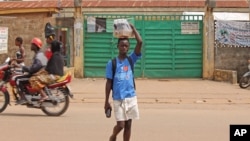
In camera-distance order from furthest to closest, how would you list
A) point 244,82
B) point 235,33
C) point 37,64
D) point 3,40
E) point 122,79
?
1. point 235,33
2. point 244,82
3. point 3,40
4. point 37,64
5. point 122,79

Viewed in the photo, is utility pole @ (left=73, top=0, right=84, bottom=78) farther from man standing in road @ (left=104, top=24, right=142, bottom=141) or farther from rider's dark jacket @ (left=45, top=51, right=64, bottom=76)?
man standing in road @ (left=104, top=24, right=142, bottom=141)

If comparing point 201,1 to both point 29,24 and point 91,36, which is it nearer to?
point 91,36

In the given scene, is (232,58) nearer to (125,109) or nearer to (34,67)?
(34,67)

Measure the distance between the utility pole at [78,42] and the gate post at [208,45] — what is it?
471cm

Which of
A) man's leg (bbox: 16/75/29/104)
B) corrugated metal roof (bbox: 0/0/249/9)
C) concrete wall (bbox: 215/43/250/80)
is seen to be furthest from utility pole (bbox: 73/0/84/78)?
corrugated metal roof (bbox: 0/0/249/9)

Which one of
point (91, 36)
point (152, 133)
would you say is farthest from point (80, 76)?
point (152, 133)

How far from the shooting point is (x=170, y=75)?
63.7 ft

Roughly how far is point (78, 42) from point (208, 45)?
4976mm

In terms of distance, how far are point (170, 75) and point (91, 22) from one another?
3660 millimetres

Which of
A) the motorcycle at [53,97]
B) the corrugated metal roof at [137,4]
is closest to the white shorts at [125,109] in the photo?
the motorcycle at [53,97]

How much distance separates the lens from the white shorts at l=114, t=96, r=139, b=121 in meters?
6.29

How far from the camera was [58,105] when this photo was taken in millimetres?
10234

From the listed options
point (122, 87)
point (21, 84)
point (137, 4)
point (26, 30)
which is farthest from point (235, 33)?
point (122, 87)

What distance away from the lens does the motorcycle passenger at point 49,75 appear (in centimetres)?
1014
